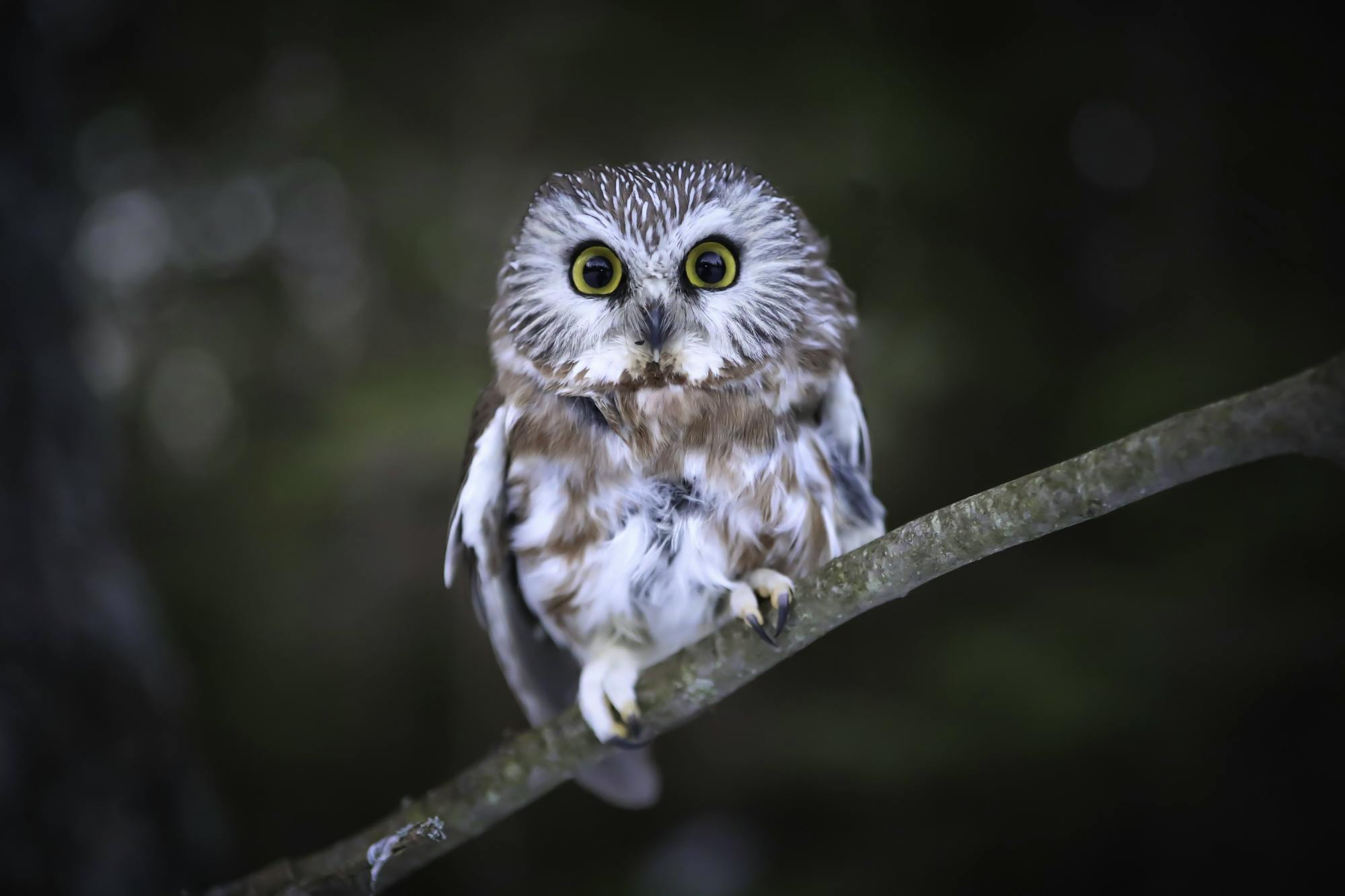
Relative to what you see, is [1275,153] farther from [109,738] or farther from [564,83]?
[109,738]

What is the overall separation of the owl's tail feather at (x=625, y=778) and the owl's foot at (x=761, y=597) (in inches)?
20.1

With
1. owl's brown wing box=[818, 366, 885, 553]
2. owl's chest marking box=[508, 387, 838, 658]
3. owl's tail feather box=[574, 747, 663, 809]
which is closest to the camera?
owl's chest marking box=[508, 387, 838, 658]

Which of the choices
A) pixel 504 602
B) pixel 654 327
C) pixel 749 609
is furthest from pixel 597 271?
pixel 504 602

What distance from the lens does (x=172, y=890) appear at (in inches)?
66.6

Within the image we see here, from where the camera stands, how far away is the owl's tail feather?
1588 millimetres

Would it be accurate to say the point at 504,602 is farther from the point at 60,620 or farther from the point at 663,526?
the point at 60,620

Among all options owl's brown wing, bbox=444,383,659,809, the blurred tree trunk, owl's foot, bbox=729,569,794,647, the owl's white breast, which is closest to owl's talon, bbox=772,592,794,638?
owl's foot, bbox=729,569,794,647

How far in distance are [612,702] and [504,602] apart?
10.6 inches

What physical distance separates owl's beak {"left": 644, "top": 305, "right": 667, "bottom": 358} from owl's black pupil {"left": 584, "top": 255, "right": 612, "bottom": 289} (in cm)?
8

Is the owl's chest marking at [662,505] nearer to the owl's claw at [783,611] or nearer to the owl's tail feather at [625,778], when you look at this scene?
the owl's claw at [783,611]

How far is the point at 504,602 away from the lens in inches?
56.1

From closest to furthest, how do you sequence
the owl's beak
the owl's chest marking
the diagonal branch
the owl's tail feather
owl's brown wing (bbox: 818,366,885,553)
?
the diagonal branch → the owl's beak → the owl's chest marking → owl's brown wing (bbox: 818,366,885,553) → the owl's tail feather

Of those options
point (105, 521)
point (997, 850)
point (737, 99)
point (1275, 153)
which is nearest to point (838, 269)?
point (737, 99)

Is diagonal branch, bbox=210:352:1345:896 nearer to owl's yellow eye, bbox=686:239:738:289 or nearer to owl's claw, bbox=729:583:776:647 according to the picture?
owl's claw, bbox=729:583:776:647
